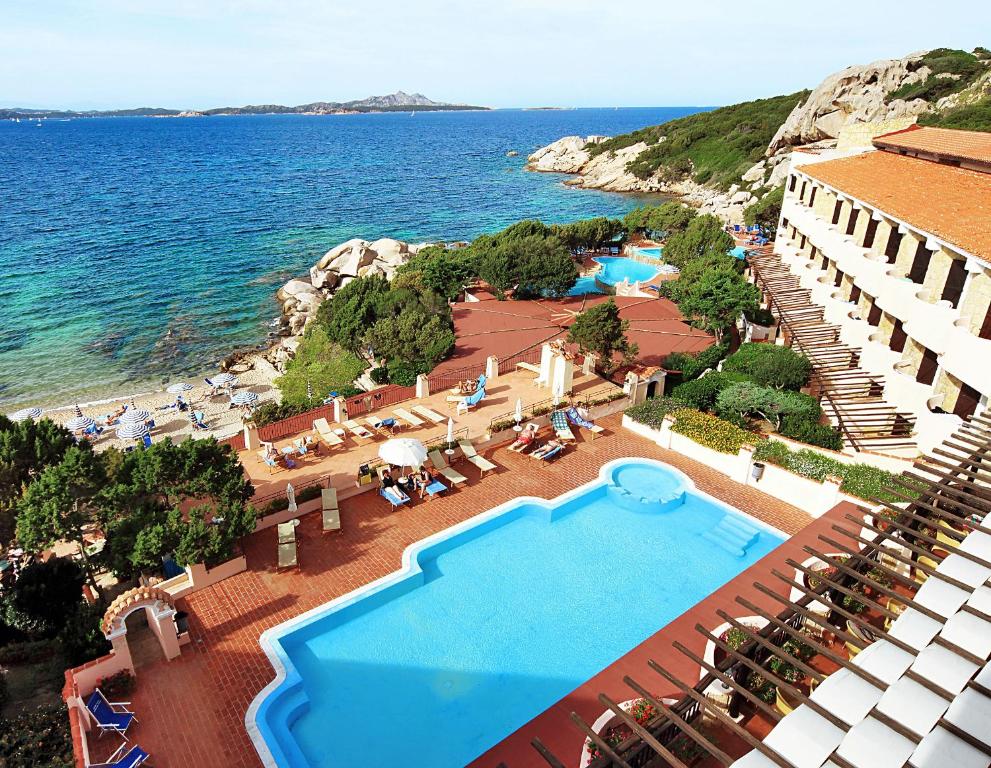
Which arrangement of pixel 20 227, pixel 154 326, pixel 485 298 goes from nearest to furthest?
1. pixel 485 298
2. pixel 154 326
3. pixel 20 227

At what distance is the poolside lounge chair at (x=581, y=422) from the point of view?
21312mm

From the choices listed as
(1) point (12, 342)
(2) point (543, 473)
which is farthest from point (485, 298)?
(1) point (12, 342)

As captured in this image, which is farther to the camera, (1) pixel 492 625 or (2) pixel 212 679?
(1) pixel 492 625

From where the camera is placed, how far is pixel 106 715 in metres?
10.7

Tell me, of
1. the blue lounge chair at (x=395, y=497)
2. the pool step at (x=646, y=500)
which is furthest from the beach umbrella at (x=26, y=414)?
the pool step at (x=646, y=500)

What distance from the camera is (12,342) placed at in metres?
39.7

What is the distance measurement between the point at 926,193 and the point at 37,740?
27.9 meters

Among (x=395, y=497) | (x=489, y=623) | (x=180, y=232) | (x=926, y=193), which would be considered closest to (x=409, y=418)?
(x=395, y=497)

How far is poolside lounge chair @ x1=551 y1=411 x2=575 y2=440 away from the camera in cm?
2078

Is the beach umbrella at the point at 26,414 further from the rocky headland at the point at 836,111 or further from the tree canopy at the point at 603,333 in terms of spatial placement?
the rocky headland at the point at 836,111

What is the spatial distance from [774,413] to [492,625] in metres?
11.9

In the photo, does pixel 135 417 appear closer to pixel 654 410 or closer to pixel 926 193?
pixel 654 410

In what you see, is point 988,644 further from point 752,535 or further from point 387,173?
point 387,173

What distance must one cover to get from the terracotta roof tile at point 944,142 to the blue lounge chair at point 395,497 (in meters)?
21.6
